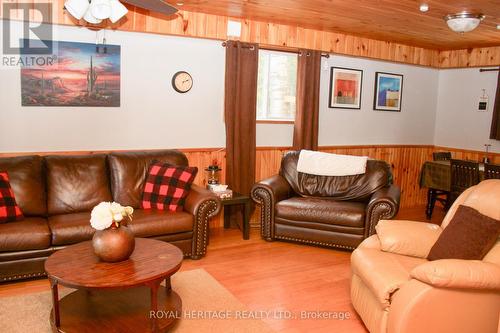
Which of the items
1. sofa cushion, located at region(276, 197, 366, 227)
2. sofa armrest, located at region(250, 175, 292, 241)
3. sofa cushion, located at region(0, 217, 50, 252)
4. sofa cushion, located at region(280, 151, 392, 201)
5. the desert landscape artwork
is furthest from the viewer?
sofa cushion, located at region(280, 151, 392, 201)

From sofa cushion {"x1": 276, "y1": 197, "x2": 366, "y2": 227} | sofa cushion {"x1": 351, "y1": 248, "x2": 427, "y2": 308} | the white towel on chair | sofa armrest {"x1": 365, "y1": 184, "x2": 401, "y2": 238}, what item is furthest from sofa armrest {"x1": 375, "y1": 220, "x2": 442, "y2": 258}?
the white towel on chair

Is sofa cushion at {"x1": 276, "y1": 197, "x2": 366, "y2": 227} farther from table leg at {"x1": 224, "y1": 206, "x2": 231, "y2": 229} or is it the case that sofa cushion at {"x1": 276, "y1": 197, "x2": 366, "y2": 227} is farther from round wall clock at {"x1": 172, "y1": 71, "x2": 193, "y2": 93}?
round wall clock at {"x1": 172, "y1": 71, "x2": 193, "y2": 93}

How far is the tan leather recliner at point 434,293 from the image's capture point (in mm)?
2242

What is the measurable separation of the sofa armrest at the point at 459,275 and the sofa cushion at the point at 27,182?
121 inches

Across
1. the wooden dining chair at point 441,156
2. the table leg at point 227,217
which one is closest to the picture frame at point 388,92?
the wooden dining chair at point 441,156

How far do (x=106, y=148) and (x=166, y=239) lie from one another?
128 centimetres

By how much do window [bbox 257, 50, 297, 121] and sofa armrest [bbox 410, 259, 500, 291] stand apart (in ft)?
11.0

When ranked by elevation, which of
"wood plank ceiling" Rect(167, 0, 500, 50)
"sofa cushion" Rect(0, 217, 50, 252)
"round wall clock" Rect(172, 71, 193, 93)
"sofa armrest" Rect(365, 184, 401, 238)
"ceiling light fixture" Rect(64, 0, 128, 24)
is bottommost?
"sofa cushion" Rect(0, 217, 50, 252)

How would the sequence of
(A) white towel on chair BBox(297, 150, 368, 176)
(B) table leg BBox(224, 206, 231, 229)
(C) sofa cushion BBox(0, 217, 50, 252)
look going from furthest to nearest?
(B) table leg BBox(224, 206, 231, 229) < (A) white towel on chair BBox(297, 150, 368, 176) < (C) sofa cushion BBox(0, 217, 50, 252)

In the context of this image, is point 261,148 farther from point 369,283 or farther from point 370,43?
point 369,283

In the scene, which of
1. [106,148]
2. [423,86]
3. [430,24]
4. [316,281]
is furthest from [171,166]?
[423,86]

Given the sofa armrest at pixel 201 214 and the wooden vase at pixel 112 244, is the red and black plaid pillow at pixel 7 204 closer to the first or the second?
the wooden vase at pixel 112 244

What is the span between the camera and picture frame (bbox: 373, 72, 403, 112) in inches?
242

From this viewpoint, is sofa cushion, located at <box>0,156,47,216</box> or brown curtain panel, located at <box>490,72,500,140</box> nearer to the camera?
sofa cushion, located at <box>0,156,47,216</box>
